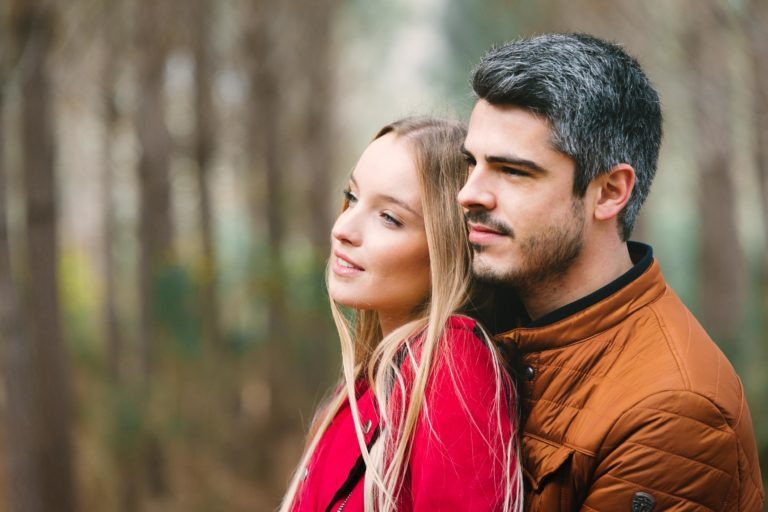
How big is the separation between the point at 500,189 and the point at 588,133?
24 centimetres

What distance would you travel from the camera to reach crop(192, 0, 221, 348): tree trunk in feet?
32.4

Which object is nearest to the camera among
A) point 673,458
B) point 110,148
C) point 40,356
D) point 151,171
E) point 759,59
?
point 673,458

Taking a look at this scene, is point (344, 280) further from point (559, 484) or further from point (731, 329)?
point (731, 329)

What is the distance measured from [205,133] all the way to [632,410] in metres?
9.27

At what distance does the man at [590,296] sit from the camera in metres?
1.73

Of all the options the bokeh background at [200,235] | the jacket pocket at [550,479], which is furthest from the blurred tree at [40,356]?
the jacket pocket at [550,479]

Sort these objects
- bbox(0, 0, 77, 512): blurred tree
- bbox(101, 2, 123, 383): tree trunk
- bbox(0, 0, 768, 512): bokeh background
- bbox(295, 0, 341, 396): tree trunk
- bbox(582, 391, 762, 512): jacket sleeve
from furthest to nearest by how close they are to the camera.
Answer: bbox(295, 0, 341, 396): tree trunk
bbox(101, 2, 123, 383): tree trunk
bbox(0, 0, 768, 512): bokeh background
bbox(0, 0, 77, 512): blurred tree
bbox(582, 391, 762, 512): jacket sleeve

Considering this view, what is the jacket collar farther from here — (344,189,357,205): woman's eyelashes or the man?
(344,189,357,205): woman's eyelashes

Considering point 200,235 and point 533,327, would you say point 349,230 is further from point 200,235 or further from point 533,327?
point 200,235

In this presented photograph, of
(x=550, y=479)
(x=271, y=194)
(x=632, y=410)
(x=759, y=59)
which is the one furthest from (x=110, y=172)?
(x=632, y=410)

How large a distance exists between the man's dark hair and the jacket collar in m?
0.19

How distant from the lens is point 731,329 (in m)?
10.3

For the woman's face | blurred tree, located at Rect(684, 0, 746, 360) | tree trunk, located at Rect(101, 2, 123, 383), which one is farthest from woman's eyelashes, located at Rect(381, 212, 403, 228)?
tree trunk, located at Rect(101, 2, 123, 383)

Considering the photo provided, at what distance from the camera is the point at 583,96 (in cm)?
194
